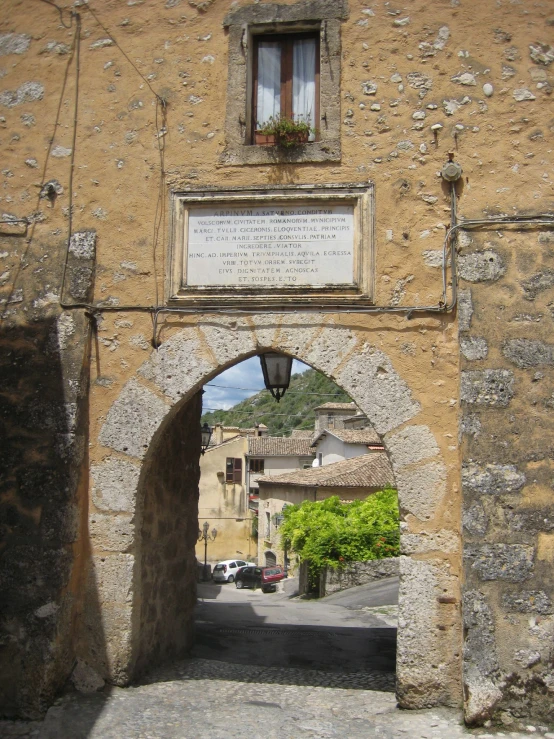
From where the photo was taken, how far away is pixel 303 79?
211 inches

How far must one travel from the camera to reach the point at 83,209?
208 inches

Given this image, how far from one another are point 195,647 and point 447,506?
335cm

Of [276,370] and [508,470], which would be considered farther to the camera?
[276,370]

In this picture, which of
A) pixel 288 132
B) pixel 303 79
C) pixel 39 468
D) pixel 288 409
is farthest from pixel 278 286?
pixel 288 409

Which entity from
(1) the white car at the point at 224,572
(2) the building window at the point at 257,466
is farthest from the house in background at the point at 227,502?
(1) the white car at the point at 224,572

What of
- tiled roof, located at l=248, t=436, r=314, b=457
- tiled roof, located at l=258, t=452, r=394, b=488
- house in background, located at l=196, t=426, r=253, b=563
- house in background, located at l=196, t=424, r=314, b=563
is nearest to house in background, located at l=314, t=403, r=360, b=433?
tiled roof, located at l=248, t=436, r=314, b=457

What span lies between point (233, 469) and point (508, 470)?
114 ft

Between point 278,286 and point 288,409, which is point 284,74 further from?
point 288,409

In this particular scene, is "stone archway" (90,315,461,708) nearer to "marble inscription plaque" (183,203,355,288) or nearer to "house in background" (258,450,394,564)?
"marble inscription plaque" (183,203,355,288)

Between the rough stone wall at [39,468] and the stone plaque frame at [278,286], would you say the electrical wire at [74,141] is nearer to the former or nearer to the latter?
the rough stone wall at [39,468]

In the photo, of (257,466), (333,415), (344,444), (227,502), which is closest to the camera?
(344,444)

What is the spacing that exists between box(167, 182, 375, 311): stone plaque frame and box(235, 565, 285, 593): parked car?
825 inches

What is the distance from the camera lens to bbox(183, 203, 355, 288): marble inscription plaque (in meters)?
5.00

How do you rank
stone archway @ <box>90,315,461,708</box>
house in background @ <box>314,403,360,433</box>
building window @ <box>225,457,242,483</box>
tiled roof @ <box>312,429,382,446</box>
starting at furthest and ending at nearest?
house in background @ <box>314,403,360,433</box>, building window @ <box>225,457,242,483</box>, tiled roof @ <box>312,429,382,446</box>, stone archway @ <box>90,315,461,708</box>
